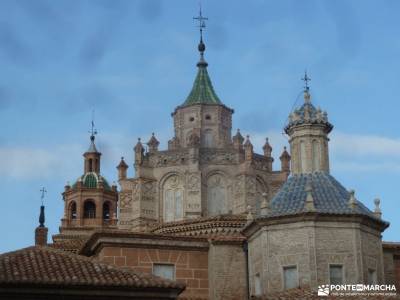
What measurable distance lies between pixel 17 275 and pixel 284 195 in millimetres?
12207

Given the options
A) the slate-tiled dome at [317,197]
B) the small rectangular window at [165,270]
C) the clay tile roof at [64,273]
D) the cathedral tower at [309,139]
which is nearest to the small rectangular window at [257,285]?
the slate-tiled dome at [317,197]

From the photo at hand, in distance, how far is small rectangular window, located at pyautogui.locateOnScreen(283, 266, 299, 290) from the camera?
3275 cm

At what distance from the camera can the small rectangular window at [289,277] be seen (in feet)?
107

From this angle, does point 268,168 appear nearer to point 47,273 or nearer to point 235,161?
point 235,161

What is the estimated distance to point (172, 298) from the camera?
26938 millimetres

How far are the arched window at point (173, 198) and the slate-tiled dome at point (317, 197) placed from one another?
129 ft

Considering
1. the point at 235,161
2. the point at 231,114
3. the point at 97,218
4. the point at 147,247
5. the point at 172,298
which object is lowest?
the point at 172,298

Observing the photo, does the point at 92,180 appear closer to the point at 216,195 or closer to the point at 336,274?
the point at 216,195

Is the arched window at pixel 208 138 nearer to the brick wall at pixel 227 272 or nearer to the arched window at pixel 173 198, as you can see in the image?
the arched window at pixel 173 198

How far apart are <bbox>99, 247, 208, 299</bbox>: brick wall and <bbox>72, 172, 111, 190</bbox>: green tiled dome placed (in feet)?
138

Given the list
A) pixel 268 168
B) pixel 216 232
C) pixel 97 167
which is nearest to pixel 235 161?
pixel 268 168

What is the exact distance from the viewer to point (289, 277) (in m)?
32.9

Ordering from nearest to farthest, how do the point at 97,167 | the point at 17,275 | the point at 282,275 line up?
1. the point at 17,275
2. the point at 282,275
3. the point at 97,167

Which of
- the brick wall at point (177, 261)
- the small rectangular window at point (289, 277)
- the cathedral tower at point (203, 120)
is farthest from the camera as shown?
the cathedral tower at point (203, 120)
